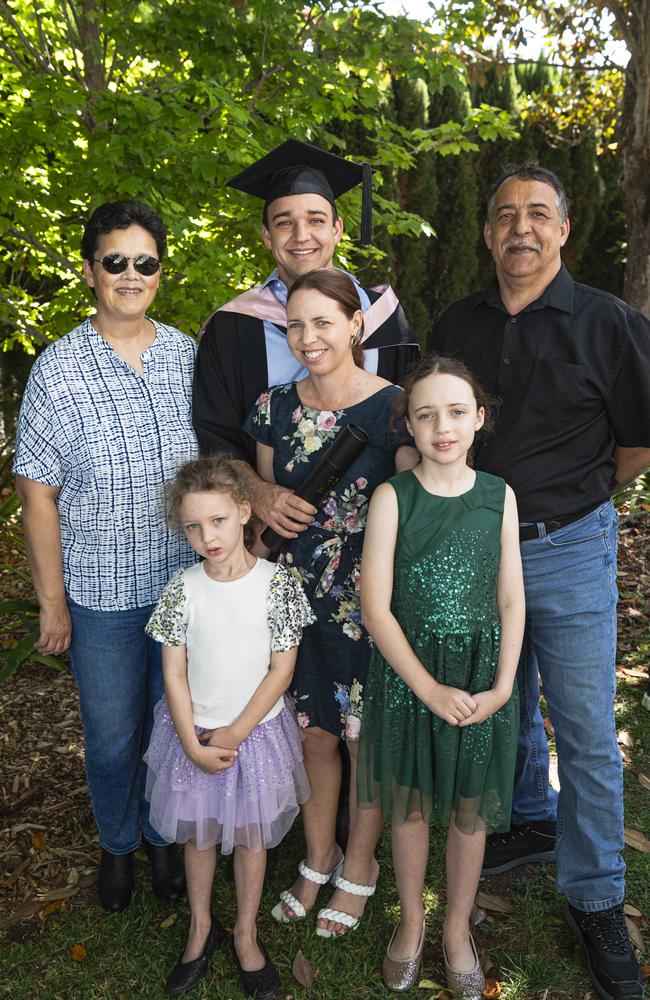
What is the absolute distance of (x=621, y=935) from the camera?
7.74 feet

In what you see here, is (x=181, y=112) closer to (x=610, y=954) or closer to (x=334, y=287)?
(x=334, y=287)

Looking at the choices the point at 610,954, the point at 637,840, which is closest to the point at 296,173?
the point at 610,954

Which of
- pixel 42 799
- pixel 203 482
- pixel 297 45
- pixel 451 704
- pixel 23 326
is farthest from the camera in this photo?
pixel 23 326

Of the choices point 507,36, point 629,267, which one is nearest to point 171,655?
point 629,267

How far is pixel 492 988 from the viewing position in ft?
7.72

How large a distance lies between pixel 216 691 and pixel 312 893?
857mm

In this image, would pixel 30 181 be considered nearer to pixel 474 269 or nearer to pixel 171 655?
pixel 171 655

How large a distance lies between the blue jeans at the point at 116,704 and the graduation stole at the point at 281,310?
1.00 metres

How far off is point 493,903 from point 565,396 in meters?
1.67

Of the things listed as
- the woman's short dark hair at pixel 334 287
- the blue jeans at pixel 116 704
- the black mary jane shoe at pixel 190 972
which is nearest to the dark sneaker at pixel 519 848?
the black mary jane shoe at pixel 190 972

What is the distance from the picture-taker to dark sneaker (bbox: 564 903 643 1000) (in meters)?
2.28

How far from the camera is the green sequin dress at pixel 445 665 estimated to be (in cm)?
214

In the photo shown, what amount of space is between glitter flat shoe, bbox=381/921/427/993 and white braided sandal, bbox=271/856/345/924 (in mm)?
346

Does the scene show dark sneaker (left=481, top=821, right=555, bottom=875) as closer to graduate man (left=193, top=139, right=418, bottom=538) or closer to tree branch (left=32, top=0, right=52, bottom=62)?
graduate man (left=193, top=139, right=418, bottom=538)
